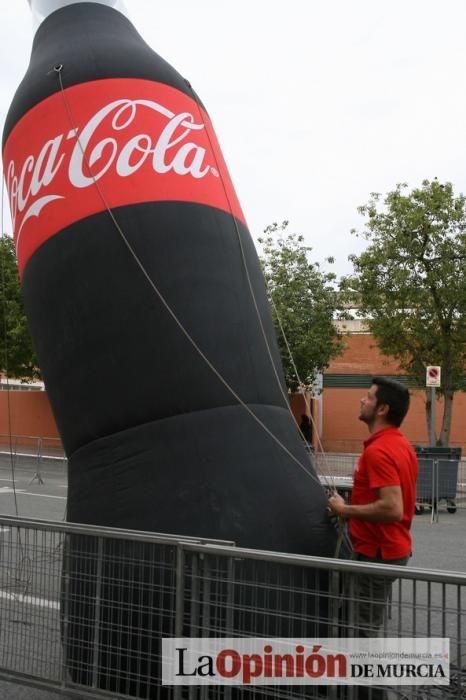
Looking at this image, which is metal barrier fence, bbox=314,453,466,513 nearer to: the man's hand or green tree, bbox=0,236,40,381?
the man's hand

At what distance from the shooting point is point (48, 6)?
631 cm

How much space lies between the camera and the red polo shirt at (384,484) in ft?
14.4

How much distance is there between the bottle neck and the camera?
A: 626cm

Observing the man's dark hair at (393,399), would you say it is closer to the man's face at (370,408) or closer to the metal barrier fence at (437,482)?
the man's face at (370,408)

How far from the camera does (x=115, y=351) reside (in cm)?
517

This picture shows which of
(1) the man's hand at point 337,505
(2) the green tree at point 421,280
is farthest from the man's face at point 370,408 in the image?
(2) the green tree at point 421,280

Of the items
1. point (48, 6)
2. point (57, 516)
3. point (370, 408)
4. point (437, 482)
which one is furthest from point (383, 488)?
point (437, 482)

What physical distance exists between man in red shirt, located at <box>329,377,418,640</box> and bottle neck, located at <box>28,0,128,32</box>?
3.72 m

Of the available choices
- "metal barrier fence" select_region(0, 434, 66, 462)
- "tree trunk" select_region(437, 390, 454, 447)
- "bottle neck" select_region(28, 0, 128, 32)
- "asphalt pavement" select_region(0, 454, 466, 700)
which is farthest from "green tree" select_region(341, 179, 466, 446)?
"bottle neck" select_region(28, 0, 128, 32)

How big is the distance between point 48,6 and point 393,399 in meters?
4.06

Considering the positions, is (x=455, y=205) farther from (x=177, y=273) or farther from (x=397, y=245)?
(x=177, y=273)

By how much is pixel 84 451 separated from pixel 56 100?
239cm

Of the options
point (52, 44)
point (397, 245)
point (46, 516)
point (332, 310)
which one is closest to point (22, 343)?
point (332, 310)

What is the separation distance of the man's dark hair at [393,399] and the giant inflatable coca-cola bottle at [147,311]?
757mm
